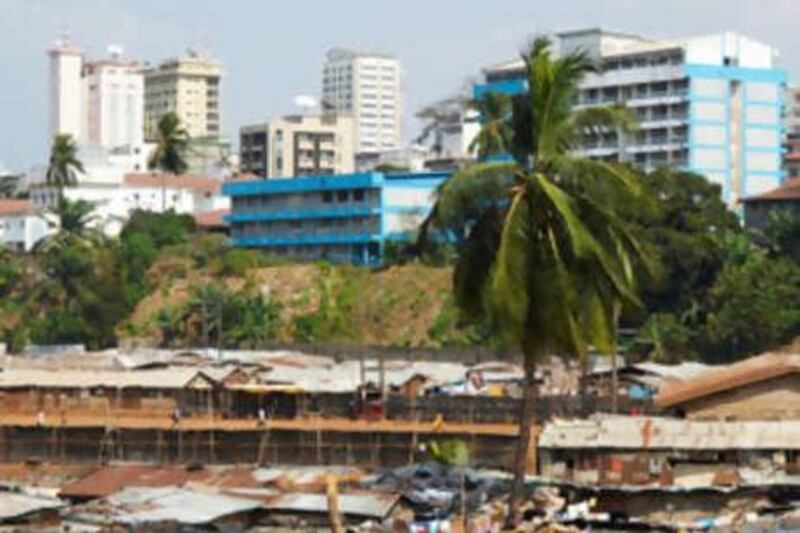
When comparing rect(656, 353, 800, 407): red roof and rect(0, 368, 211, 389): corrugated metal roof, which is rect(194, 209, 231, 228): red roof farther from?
rect(656, 353, 800, 407): red roof

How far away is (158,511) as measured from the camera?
30.7 meters

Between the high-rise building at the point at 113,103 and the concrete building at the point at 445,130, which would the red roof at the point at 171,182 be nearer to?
the concrete building at the point at 445,130

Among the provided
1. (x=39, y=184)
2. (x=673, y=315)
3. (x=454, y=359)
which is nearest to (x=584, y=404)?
(x=454, y=359)

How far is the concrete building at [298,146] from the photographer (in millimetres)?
128125

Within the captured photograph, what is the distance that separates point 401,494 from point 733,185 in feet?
203

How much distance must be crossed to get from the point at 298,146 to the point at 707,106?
1814 inches

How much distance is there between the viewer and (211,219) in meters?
97.6

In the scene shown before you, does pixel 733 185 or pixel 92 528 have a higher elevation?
pixel 733 185

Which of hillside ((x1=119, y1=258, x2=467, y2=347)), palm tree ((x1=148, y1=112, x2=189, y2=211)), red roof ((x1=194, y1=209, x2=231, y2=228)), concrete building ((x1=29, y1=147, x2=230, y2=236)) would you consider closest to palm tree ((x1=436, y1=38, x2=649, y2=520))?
hillside ((x1=119, y1=258, x2=467, y2=347))

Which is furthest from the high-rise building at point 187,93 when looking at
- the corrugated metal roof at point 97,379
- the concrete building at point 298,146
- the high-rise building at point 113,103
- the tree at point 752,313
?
the corrugated metal roof at point 97,379

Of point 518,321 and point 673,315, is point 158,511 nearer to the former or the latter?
point 518,321

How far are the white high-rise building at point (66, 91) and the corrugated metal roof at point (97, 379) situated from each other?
422ft

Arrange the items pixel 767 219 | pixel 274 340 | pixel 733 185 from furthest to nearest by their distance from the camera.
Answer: pixel 733 185 → pixel 767 219 → pixel 274 340

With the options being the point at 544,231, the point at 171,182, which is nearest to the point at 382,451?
the point at 544,231
